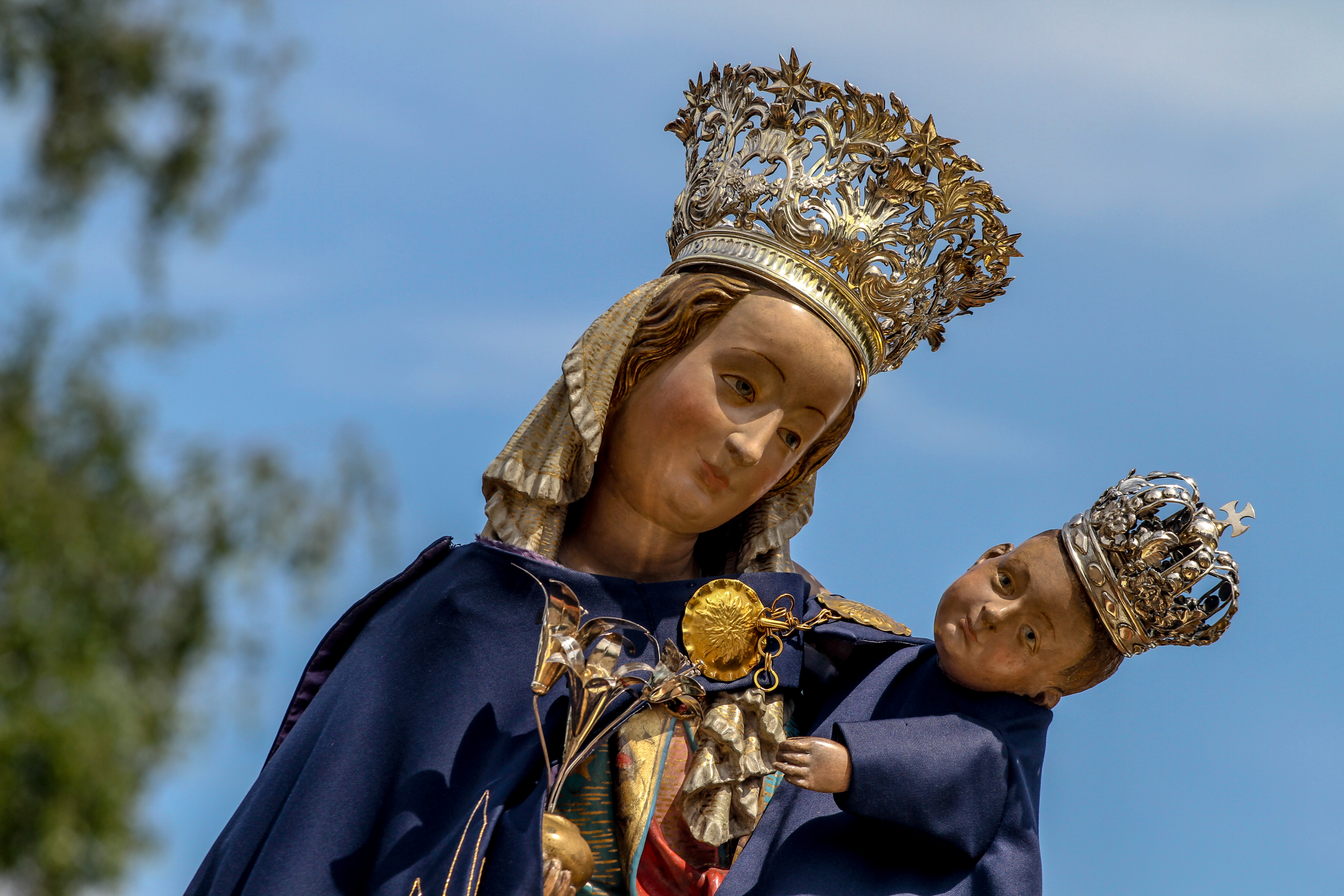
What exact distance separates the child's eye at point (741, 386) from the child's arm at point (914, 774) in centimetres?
108

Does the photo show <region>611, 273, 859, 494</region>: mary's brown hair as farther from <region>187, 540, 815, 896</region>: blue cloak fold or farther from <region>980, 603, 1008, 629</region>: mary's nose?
<region>980, 603, 1008, 629</region>: mary's nose

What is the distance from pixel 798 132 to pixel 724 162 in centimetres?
27

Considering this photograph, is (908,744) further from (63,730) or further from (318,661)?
(63,730)

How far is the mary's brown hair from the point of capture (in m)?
5.49

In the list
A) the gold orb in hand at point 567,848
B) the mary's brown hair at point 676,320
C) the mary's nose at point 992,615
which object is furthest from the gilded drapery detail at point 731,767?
the mary's brown hair at point 676,320

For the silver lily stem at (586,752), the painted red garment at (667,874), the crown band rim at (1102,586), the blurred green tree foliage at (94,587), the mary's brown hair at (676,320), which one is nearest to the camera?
the silver lily stem at (586,752)

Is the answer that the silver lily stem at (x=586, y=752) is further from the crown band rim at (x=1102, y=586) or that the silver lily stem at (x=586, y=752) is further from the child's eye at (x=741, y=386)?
the crown band rim at (x=1102, y=586)

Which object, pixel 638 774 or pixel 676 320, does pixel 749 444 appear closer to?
pixel 676 320

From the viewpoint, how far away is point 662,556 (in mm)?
5637

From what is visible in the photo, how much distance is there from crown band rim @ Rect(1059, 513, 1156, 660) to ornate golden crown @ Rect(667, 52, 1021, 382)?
3.36 ft

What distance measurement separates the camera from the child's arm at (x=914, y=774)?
4723mm

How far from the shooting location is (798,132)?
576 centimetres

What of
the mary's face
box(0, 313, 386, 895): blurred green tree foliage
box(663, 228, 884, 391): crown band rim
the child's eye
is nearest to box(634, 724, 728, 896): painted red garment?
the mary's face

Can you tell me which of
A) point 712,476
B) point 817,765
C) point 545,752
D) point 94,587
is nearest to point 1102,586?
point 817,765
